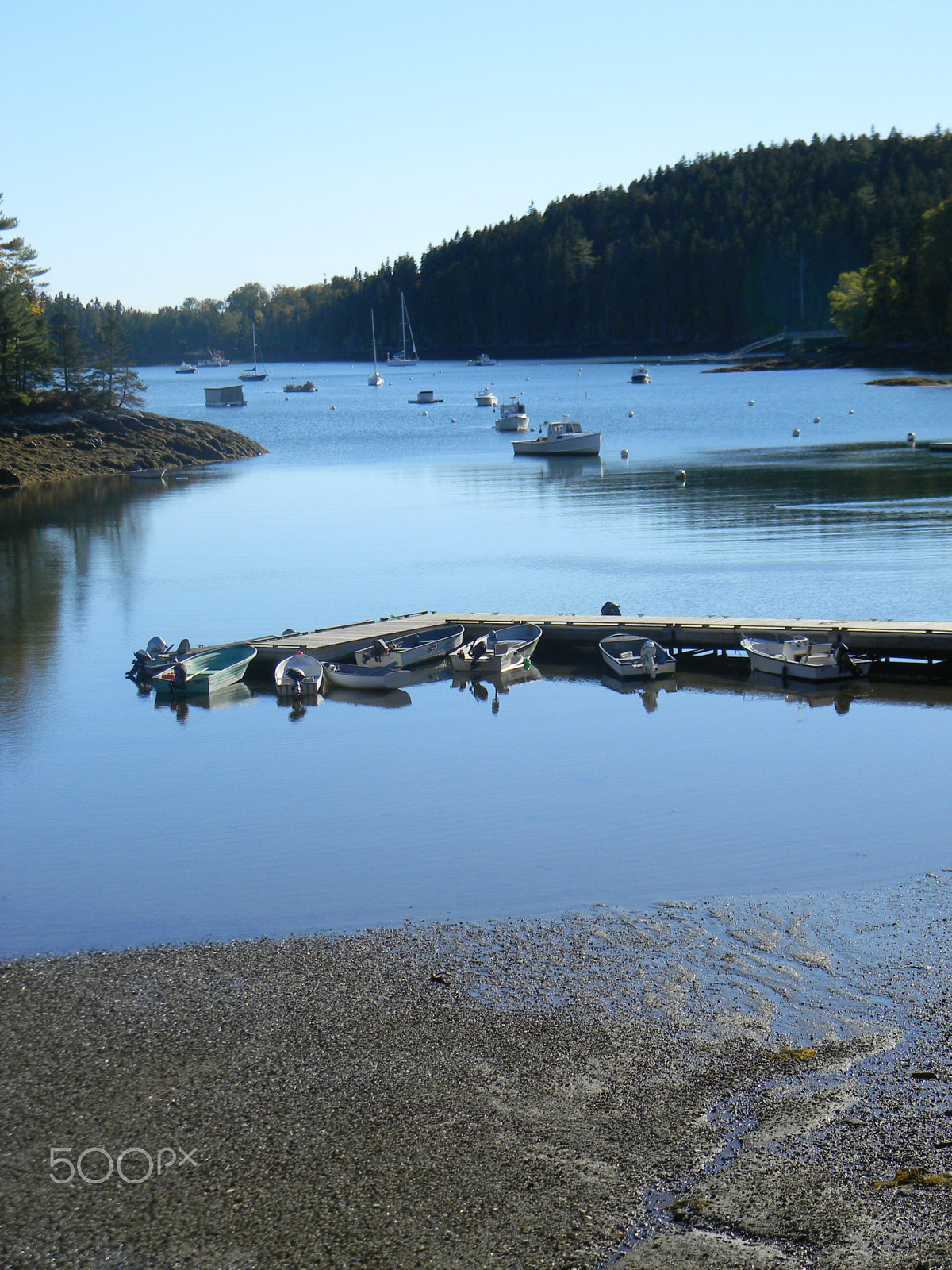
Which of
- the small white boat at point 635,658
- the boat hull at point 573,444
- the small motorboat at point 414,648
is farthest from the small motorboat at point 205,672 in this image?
the boat hull at point 573,444

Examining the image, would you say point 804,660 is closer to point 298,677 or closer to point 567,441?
point 298,677

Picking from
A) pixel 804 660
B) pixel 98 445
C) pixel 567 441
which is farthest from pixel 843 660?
pixel 98 445

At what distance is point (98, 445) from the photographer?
8081cm

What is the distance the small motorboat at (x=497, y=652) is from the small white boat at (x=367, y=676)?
1225mm

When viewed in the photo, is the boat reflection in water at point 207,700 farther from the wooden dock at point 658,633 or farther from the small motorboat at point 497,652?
the small motorboat at point 497,652

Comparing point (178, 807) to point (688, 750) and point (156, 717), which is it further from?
point (688, 750)

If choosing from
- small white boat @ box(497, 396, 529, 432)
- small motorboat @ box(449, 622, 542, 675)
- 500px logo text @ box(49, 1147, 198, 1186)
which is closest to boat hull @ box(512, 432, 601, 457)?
small white boat @ box(497, 396, 529, 432)

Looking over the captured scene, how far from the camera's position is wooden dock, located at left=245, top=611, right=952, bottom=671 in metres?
24.4

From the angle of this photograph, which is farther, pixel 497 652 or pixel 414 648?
pixel 414 648

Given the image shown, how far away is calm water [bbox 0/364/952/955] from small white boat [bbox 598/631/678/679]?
659mm

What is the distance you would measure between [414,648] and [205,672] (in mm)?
4326

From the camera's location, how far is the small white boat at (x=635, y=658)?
980 inches

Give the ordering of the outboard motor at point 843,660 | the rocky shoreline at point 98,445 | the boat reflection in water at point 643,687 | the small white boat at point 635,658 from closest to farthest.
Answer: the boat reflection in water at point 643,687
the outboard motor at point 843,660
the small white boat at point 635,658
the rocky shoreline at point 98,445

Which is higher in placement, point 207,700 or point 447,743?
point 207,700
